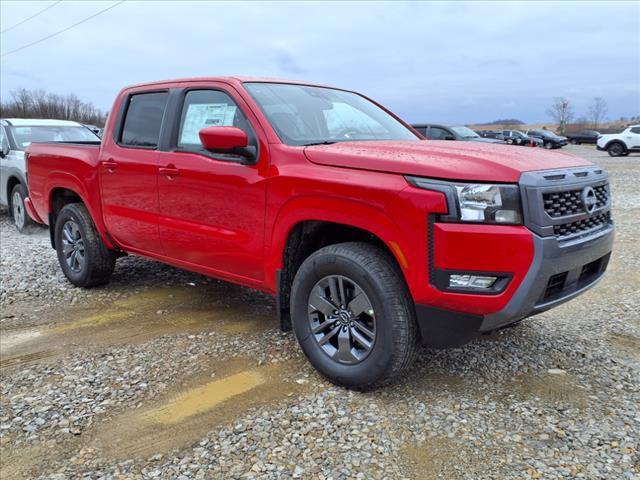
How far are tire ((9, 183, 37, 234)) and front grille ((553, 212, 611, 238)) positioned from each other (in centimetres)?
824

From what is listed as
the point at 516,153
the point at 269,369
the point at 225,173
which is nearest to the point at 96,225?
the point at 225,173

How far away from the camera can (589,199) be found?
305cm

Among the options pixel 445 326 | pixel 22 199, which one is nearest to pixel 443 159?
pixel 445 326

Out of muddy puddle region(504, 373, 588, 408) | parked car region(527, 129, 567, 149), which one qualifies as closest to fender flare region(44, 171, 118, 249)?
muddy puddle region(504, 373, 588, 408)

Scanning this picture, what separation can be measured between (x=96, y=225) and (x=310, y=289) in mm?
2779

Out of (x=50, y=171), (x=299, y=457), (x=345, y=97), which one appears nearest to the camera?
(x=299, y=457)

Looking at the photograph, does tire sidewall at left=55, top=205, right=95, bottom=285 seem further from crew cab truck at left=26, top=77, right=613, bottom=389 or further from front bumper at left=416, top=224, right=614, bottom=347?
front bumper at left=416, top=224, right=614, bottom=347

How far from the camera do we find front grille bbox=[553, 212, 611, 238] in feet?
9.32

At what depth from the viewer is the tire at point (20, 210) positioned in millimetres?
8734

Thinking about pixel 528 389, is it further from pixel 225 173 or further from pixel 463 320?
pixel 225 173

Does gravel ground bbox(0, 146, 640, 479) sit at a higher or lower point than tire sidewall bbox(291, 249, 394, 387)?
lower

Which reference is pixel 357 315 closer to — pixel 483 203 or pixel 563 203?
pixel 483 203

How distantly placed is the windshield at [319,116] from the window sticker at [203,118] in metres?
0.24

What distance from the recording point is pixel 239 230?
12.2 ft
